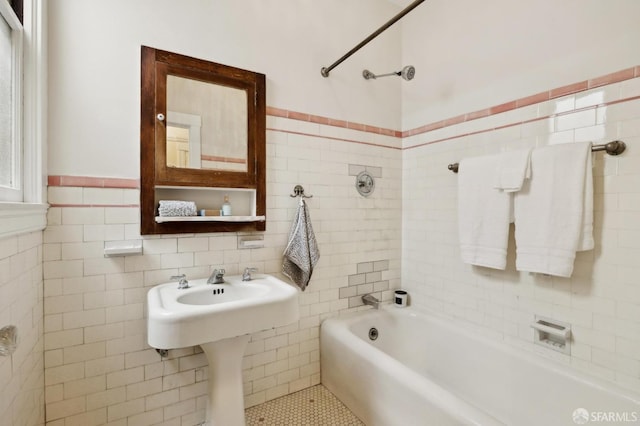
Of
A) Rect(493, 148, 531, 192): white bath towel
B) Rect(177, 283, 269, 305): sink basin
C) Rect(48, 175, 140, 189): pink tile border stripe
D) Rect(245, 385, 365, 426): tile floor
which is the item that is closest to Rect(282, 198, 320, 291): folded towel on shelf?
Rect(177, 283, 269, 305): sink basin

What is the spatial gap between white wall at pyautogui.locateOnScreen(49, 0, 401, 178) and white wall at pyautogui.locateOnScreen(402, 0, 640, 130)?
0.32 m

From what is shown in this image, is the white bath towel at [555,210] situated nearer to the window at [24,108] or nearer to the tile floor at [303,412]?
the tile floor at [303,412]

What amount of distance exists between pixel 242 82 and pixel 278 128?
1.08 feet

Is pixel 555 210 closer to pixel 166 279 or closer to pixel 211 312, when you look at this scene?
Answer: pixel 211 312

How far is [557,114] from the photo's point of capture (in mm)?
1511

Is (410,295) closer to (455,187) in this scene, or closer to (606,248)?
(455,187)

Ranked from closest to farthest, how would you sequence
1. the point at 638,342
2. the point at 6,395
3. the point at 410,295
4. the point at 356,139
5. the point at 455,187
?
the point at 6,395 → the point at 638,342 → the point at 455,187 → the point at 356,139 → the point at 410,295

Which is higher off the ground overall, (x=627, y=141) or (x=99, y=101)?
(x=99, y=101)

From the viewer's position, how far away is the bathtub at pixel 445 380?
4.07ft

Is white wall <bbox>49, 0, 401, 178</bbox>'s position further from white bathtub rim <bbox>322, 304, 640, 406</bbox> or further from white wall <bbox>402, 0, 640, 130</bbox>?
white bathtub rim <bbox>322, 304, 640, 406</bbox>

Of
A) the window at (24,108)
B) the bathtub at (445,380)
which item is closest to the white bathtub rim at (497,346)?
the bathtub at (445,380)

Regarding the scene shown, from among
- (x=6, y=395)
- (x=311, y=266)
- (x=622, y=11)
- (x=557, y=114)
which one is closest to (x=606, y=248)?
(x=557, y=114)

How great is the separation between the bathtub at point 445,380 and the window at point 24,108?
1.62 metres

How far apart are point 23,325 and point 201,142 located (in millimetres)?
1056
